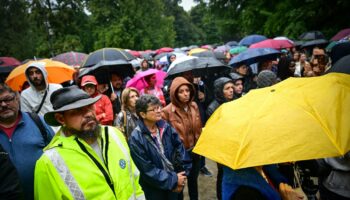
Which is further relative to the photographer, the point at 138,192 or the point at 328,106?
the point at 138,192

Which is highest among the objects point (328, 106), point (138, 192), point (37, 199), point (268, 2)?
point (268, 2)

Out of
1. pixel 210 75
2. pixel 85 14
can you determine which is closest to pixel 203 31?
pixel 85 14

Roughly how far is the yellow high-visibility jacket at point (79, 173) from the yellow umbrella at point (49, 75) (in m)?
4.87

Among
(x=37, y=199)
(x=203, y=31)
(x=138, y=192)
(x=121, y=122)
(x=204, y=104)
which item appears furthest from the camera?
(x=203, y=31)

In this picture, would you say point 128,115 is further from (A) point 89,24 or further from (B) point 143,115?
(A) point 89,24

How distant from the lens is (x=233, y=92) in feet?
18.8

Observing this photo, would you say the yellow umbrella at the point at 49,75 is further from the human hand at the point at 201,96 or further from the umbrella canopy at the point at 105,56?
the human hand at the point at 201,96

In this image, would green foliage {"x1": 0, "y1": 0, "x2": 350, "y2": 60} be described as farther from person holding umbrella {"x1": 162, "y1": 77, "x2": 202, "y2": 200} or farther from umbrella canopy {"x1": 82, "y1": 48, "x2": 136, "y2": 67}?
person holding umbrella {"x1": 162, "y1": 77, "x2": 202, "y2": 200}

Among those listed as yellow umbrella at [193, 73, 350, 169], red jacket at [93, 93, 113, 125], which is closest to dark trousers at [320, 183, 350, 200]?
yellow umbrella at [193, 73, 350, 169]

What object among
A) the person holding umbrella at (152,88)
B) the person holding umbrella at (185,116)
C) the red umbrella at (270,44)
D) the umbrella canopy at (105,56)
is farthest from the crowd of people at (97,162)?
the red umbrella at (270,44)

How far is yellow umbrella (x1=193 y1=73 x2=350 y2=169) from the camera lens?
7.01 feet

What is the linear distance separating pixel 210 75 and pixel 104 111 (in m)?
2.93

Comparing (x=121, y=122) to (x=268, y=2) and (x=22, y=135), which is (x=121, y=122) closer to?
(x=22, y=135)

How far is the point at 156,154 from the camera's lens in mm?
3828
